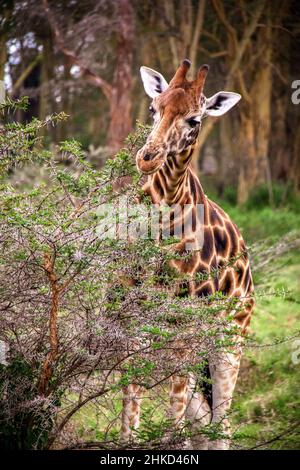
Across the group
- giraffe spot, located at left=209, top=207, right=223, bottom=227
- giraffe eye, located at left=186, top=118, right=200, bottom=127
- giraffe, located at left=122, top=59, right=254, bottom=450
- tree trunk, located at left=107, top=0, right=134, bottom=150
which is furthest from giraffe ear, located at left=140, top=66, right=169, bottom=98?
tree trunk, located at left=107, top=0, right=134, bottom=150

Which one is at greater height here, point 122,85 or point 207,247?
point 122,85

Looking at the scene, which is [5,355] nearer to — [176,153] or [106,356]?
[106,356]

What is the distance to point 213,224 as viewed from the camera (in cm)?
636

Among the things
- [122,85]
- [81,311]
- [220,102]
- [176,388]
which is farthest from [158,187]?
[122,85]

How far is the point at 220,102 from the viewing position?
602cm

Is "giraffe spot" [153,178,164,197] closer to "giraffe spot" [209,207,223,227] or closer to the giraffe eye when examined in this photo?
the giraffe eye

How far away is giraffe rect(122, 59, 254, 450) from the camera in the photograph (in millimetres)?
5406

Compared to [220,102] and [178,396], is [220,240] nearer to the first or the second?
[220,102]

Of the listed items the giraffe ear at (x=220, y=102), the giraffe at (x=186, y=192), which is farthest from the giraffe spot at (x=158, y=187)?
the giraffe ear at (x=220, y=102)

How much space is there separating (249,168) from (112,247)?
1599 centimetres

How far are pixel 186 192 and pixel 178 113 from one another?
0.60m

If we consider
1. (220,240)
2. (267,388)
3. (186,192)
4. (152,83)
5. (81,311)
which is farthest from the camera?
(267,388)
